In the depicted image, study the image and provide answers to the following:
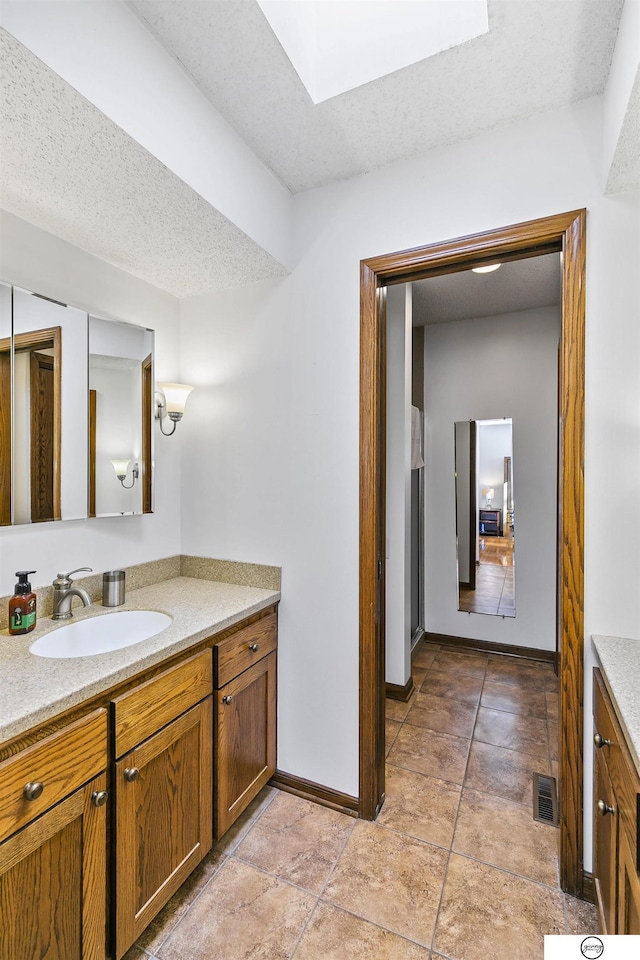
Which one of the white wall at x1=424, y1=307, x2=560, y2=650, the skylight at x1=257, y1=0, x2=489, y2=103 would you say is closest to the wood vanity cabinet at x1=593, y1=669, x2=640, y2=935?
the skylight at x1=257, y1=0, x2=489, y2=103

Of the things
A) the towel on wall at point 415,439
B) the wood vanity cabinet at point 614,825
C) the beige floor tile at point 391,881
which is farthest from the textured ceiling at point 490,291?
the beige floor tile at point 391,881

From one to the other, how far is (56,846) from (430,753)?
176 cm

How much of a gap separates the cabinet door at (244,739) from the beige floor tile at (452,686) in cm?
132

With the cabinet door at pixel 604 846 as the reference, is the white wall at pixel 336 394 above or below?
above

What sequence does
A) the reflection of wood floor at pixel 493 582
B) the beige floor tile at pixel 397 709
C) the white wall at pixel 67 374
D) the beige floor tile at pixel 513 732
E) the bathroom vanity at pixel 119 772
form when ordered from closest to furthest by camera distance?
1. the bathroom vanity at pixel 119 772
2. the white wall at pixel 67 374
3. the beige floor tile at pixel 513 732
4. the beige floor tile at pixel 397 709
5. the reflection of wood floor at pixel 493 582

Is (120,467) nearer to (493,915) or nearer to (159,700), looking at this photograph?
(159,700)

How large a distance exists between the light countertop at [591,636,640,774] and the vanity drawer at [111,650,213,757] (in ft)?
3.90

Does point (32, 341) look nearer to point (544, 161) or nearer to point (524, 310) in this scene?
point (544, 161)

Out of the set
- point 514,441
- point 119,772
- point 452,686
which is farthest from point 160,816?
point 514,441

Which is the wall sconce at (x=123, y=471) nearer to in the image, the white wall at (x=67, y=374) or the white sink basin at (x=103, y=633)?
the white wall at (x=67, y=374)

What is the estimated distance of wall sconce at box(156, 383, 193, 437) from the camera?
2.07 metres

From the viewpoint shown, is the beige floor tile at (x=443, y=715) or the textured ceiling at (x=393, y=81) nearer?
the textured ceiling at (x=393, y=81)

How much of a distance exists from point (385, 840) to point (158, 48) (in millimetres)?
2710

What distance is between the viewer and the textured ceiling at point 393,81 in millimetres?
1185
